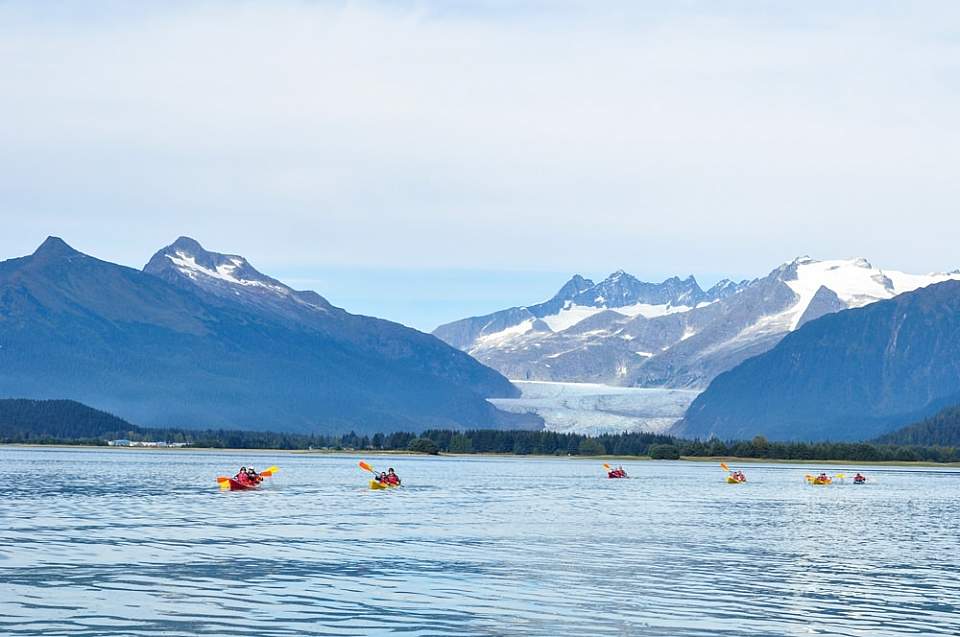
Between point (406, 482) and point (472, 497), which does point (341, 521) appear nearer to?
point (472, 497)

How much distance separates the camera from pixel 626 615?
54.9 metres

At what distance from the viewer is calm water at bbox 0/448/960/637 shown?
53156 millimetres

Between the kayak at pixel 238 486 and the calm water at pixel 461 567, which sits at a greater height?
the kayak at pixel 238 486

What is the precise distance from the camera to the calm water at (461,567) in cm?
5316

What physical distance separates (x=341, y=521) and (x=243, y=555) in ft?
80.3

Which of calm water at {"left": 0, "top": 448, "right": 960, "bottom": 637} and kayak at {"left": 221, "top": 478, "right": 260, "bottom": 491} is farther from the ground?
kayak at {"left": 221, "top": 478, "right": 260, "bottom": 491}

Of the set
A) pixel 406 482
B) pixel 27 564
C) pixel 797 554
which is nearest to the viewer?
pixel 27 564

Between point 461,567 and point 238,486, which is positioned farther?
point 238,486

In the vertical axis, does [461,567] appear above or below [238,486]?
below

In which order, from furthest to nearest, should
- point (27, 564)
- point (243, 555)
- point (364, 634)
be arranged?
1. point (243, 555)
2. point (27, 564)
3. point (364, 634)

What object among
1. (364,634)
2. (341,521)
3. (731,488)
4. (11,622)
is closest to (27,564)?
(11,622)

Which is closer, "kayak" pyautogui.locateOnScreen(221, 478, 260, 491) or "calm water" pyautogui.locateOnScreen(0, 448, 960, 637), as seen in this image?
"calm water" pyautogui.locateOnScreen(0, 448, 960, 637)

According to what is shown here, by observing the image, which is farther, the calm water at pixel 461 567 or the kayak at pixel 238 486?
the kayak at pixel 238 486

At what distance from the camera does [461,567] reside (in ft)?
227
